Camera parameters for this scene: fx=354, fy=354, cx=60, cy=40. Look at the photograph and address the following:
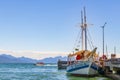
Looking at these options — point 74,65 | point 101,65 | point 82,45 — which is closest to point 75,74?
point 74,65

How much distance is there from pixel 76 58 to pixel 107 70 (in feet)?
36.2

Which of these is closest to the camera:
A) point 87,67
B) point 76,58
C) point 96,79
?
point 96,79

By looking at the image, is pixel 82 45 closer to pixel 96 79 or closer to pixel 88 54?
pixel 88 54

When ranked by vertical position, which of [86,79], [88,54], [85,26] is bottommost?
[86,79]

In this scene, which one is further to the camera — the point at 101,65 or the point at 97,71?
the point at 101,65

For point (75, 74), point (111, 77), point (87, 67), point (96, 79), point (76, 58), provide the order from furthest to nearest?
point (76, 58), point (75, 74), point (87, 67), point (96, 79), point (111, 77)

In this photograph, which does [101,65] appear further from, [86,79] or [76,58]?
[86,79]

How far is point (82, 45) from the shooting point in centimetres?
8488

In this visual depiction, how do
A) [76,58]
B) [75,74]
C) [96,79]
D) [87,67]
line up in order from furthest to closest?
[76,58] < [75,74] < [87,67] < [96,79]

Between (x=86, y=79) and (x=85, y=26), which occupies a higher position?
(x=85, y=26)

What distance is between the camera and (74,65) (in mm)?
75125

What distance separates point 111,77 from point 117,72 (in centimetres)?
211

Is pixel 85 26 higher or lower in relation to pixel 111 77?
higher

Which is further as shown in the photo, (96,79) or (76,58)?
(76,58)
